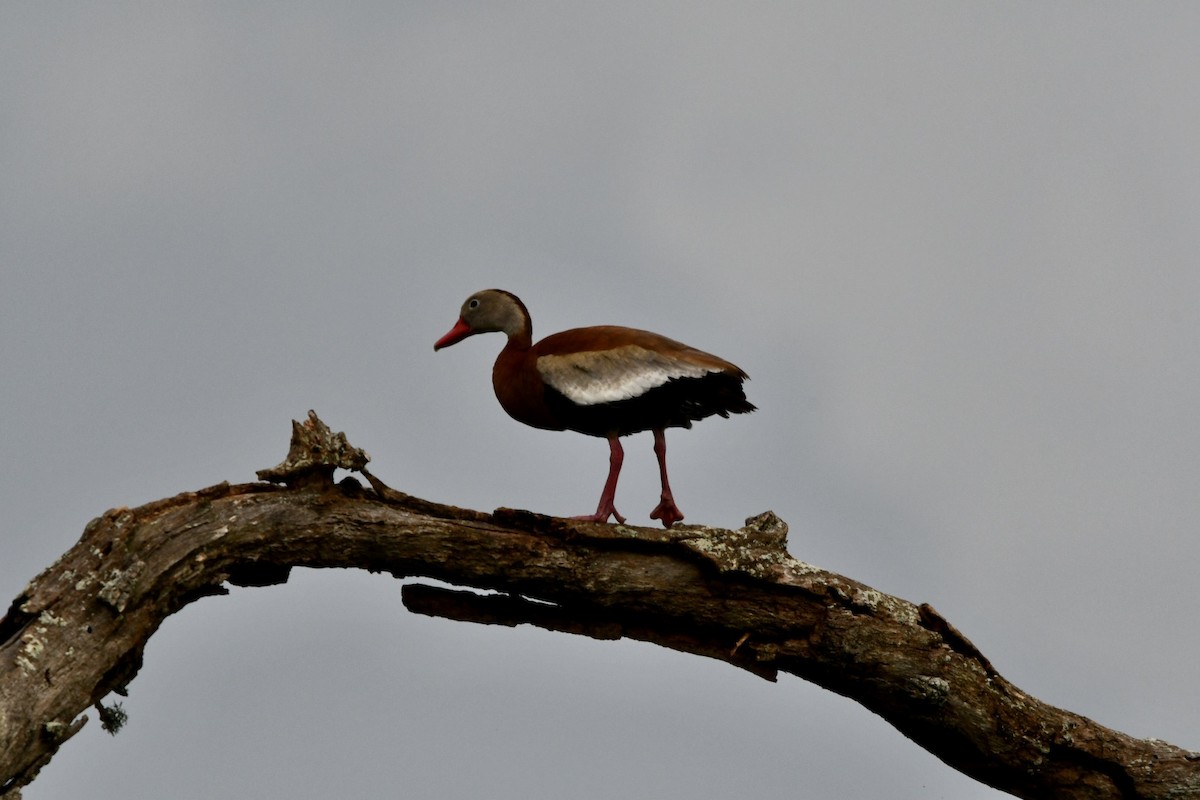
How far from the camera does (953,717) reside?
6.97 meters

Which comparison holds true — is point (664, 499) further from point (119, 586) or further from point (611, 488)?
→ point (119, 586)

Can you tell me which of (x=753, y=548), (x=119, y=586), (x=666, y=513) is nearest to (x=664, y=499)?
(x=666, y=513)

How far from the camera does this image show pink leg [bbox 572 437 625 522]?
7863 millimetres

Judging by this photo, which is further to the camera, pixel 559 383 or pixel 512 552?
pixel 559 383

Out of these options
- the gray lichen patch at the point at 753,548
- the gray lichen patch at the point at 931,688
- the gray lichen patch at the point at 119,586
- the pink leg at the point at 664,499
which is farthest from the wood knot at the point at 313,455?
the gray lichen patch at the point at 931,688

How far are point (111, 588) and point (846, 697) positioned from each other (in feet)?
11.0

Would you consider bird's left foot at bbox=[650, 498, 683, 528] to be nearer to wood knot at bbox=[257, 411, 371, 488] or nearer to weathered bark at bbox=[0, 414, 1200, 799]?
weathered bark at bbox=[0, 414, 1200, 799]

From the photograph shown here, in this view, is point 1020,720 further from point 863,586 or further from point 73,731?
point 73,731

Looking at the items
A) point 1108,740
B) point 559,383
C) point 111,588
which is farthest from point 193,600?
point 1108,740

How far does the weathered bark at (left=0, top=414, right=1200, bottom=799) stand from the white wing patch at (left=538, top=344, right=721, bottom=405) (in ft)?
3.57

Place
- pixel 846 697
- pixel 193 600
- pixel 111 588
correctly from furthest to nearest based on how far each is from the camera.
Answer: pixel 846 697, pixel 193 600, pixel 111 588

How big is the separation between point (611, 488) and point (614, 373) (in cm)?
60

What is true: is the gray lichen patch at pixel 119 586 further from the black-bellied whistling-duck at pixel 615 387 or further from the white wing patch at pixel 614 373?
the white wing patch at pixel 614 373

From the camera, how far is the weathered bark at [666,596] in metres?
6.57
